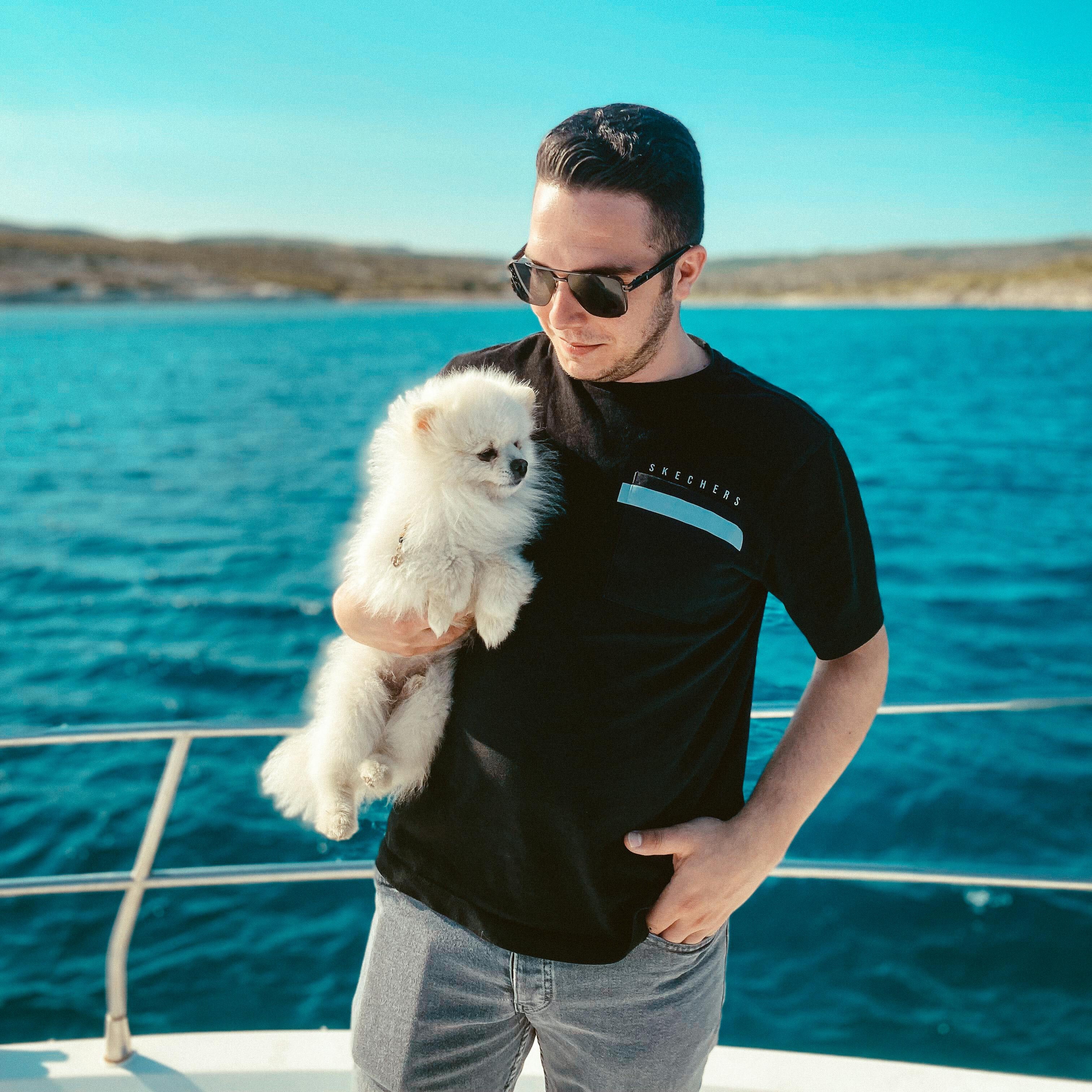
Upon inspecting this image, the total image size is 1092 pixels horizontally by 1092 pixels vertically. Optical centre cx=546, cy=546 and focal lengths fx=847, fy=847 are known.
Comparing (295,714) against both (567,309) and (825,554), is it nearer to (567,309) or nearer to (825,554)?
(567,309)

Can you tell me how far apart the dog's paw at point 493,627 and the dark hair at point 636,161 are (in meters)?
0.80

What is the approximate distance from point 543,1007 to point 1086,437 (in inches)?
1271

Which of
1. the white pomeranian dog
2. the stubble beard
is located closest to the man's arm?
the white pomeranian dog

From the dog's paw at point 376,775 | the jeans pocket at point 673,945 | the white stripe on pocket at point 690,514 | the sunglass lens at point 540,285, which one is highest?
the sunglass lens at point 540,285

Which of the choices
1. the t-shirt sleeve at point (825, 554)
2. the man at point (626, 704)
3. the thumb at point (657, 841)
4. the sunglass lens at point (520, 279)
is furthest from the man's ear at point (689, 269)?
the thumb at point (657, 841)

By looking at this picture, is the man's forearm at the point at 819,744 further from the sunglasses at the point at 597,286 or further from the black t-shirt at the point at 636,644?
the sunglasses at the point at 597,286

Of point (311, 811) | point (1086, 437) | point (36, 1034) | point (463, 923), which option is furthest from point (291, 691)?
point (1086, 437)

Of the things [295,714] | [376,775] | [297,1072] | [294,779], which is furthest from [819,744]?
[295,714]

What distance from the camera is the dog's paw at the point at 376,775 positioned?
76.1 inches

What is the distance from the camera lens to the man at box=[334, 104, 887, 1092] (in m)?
1.55

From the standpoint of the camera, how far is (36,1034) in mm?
Answer: 5316

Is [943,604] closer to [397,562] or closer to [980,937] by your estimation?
[980,937]

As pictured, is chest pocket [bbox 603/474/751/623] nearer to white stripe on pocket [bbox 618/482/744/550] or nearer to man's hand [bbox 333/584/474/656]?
white stripe on pocket [bbox 618/482/744/550]

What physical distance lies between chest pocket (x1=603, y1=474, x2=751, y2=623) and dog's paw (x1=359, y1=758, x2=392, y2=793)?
2.47 ft
